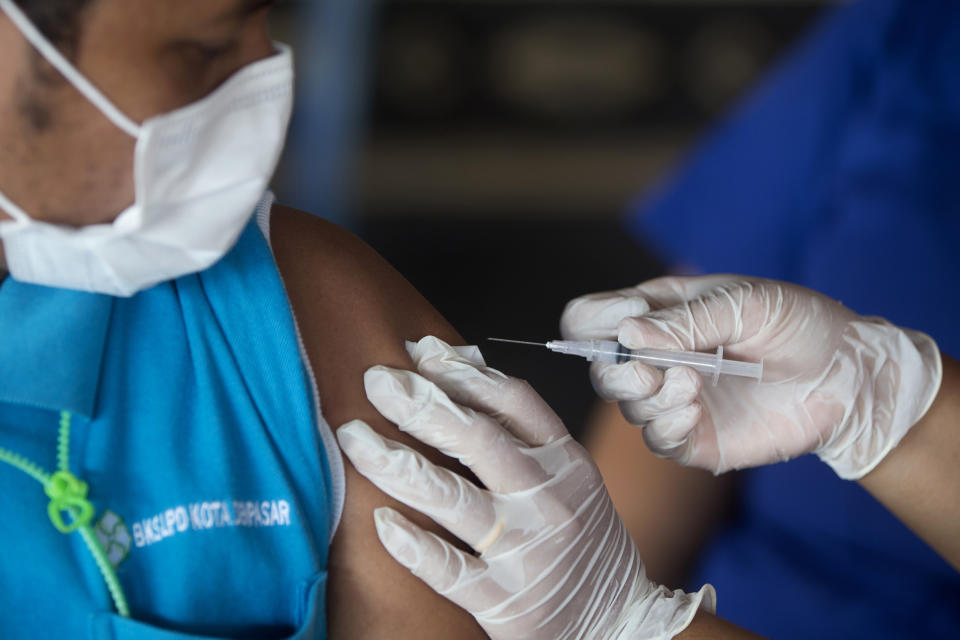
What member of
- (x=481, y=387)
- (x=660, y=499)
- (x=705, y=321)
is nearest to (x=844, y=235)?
(x=660, y=499)

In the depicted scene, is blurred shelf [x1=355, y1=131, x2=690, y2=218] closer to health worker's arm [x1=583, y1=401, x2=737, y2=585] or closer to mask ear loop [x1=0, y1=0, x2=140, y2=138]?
health worker's arm [x1=583, y1=401, x2=737, y2=585]

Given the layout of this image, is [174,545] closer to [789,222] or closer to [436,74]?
[789,222]

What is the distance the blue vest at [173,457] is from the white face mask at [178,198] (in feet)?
0.23

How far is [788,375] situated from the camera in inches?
49.7

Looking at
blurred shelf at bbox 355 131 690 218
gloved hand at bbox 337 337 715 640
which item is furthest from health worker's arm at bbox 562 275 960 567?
blurred shelf at bbox 355 131 690 218

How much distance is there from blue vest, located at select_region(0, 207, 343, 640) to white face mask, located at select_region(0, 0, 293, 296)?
Result: 0.07 m

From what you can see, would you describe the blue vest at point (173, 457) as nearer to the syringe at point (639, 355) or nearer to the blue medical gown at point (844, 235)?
the syringe at point (639, 355)

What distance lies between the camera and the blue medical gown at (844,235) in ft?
5.41

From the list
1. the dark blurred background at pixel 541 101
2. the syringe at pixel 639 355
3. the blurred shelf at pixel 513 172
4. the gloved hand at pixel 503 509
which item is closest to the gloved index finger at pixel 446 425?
the gloved hand at pixel 503 509

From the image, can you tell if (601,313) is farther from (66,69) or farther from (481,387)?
(66,69)

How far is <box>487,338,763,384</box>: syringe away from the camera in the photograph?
3.63ft

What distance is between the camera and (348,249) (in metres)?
1.08

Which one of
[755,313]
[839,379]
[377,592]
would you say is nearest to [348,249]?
[377,592]

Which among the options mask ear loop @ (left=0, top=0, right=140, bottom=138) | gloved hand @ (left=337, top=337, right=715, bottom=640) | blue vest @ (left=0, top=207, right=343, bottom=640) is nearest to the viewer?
mask ear loop @ (left=0, top=0, right=140, bottom=138)
